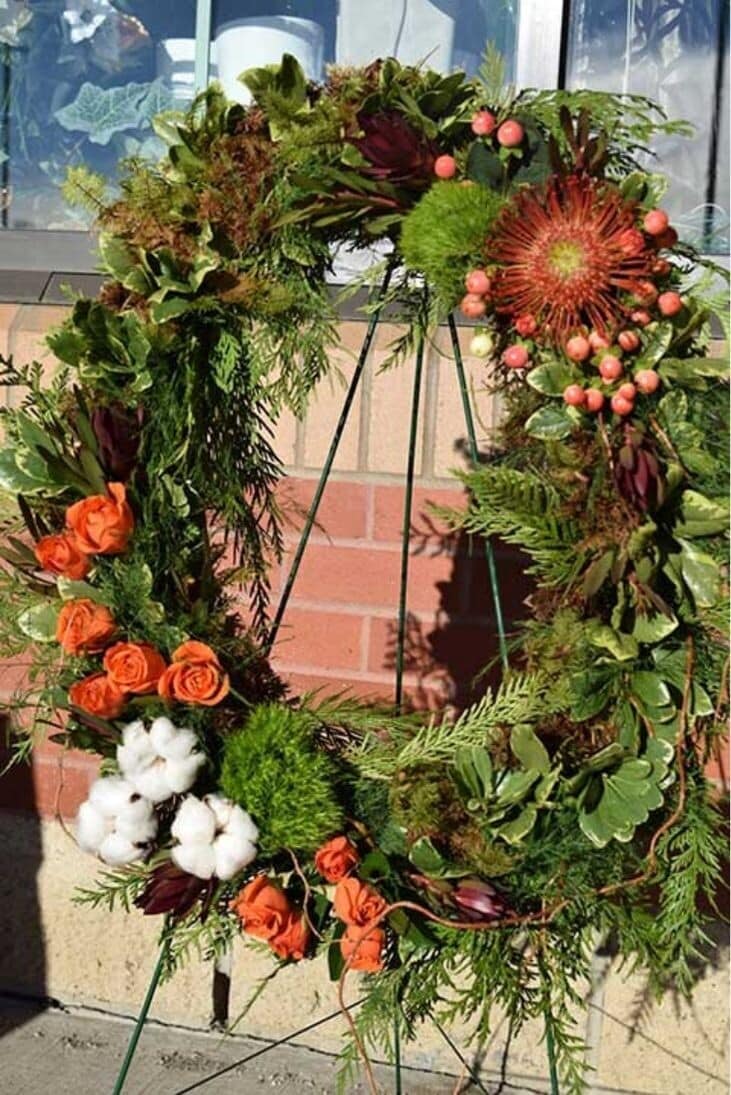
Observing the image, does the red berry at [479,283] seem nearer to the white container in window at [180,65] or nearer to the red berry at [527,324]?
the red berry at [527,324]

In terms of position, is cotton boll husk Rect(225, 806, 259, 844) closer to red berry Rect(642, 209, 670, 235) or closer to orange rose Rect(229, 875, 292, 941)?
orange rose Rect(229, 875, 292, 941)

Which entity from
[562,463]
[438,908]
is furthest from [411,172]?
[438,908]

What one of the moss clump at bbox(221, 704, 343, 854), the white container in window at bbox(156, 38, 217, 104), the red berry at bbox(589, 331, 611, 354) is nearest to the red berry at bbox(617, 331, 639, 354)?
the red berry at bbox(589, 331, 611, 354)

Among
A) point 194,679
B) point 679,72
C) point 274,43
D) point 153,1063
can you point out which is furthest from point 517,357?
point 153,1063

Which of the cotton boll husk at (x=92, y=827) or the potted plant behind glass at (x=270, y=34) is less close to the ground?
the potted plant behind glass at (x=270, y=34)

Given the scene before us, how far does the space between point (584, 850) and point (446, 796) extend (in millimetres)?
146

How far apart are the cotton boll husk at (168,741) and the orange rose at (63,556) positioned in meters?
0.18

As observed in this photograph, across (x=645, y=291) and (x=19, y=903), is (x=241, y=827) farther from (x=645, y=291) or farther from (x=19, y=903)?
(x=19, y=903)

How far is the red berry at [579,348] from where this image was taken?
1.29 meters

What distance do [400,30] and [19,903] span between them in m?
1.58

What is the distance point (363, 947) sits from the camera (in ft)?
4.38

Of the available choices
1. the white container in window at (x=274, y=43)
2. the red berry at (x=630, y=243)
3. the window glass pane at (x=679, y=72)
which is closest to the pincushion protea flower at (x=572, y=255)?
the red berry at (x=630, y=243)

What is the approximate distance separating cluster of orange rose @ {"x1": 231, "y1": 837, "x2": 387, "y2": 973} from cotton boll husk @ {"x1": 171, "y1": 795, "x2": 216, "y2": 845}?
0.06 meters

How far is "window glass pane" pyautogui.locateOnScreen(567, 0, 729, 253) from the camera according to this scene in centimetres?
209
